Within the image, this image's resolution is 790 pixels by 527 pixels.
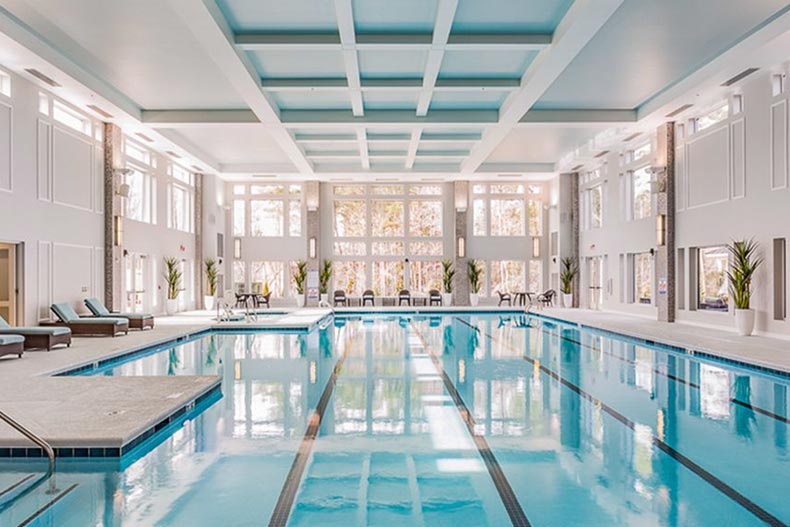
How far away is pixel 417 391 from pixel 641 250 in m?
11.1

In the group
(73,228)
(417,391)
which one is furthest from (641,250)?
(73,228)

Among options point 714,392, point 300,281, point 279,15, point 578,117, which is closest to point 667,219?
point 578,117

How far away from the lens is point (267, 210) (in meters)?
22.0

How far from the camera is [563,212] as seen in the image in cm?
2019

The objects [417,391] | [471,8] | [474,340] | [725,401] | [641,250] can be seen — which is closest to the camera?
[725,401]

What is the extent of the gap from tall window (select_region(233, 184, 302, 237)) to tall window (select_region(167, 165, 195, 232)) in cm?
233

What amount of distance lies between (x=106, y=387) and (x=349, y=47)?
586 centimetres

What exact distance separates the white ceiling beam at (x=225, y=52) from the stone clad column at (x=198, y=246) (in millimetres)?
7396

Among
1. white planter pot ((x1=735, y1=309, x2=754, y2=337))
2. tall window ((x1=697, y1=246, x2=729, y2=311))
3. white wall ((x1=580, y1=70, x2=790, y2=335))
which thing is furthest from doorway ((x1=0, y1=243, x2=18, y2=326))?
tall window ((x1=697, y1=246, x2=729, y2=311))

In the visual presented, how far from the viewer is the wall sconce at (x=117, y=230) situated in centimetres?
1342

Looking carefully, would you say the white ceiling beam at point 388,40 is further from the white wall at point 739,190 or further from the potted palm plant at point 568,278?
the potted palm plant at point 568,278

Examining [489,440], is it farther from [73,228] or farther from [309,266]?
[309,266]

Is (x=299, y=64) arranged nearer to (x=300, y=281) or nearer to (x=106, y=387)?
(x=106, y=387)

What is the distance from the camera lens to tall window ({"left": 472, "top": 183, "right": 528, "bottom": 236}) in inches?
863
